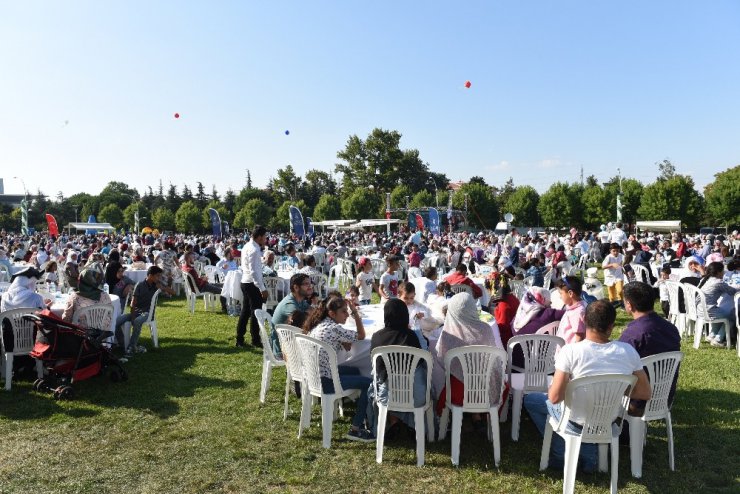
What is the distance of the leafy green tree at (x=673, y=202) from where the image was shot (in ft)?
173

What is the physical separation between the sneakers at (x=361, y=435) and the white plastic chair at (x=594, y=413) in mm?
1544

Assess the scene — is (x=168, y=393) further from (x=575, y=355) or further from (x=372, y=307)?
(x=575, y=355)

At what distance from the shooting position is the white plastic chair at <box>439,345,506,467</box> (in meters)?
3.91

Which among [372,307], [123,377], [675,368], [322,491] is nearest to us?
[322,491]

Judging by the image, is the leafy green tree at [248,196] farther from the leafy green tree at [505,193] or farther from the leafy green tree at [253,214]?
the leafy green tree at [505,193]

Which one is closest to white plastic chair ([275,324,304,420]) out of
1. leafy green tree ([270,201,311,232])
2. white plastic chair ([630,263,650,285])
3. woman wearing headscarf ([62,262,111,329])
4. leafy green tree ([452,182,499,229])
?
woman wearing headscarf ([62,262,111,329])

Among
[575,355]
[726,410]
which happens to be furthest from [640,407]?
[726,410]

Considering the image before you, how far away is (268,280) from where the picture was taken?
402 inches

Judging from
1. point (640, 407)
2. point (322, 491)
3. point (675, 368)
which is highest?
point (675, 368)

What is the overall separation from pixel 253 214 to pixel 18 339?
66.9 metres

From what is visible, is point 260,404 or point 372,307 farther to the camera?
point 372,307

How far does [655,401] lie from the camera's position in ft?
12.5

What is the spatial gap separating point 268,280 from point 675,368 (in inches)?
A: 301

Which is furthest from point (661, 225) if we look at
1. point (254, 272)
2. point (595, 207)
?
point (254, 272)
